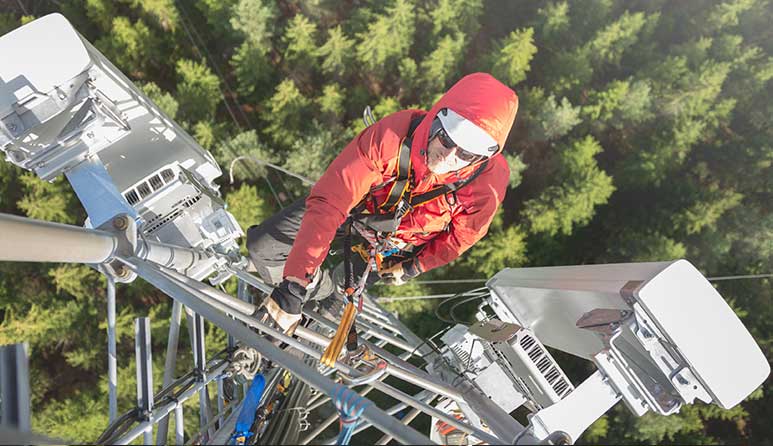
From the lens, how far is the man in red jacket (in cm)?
316

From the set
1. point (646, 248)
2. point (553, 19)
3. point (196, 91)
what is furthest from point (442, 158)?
point (553, 19)

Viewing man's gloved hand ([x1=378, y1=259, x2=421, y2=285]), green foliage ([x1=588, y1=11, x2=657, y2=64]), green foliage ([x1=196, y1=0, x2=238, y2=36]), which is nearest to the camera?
man's gloved hand ([x1=378, y1=259, x2=421, y2=285])

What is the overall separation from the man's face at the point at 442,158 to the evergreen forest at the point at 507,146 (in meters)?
8.73

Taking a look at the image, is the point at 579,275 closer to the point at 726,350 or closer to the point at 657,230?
the point at 726,350

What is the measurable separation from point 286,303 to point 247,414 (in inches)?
27.6

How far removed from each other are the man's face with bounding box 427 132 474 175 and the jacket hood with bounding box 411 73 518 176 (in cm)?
7

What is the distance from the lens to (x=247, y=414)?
2.94 meters

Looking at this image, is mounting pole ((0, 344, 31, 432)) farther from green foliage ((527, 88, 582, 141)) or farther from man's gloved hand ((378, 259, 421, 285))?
green foliage ((527, 88, 582, 141))

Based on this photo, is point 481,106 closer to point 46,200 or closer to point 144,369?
point 144,369

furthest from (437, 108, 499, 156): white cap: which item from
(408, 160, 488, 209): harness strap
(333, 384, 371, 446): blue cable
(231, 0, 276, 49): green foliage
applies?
(231, 0, 276, 49): green foliage

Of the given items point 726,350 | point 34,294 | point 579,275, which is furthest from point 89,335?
point 726,350

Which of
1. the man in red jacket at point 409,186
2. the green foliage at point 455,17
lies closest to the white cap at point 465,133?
the man in red jacket at point 409,186

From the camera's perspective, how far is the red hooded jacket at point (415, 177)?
3.16 m

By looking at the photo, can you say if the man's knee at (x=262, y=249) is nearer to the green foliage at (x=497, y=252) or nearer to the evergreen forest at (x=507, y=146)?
the evergreen forest at (x=507, y=146)
